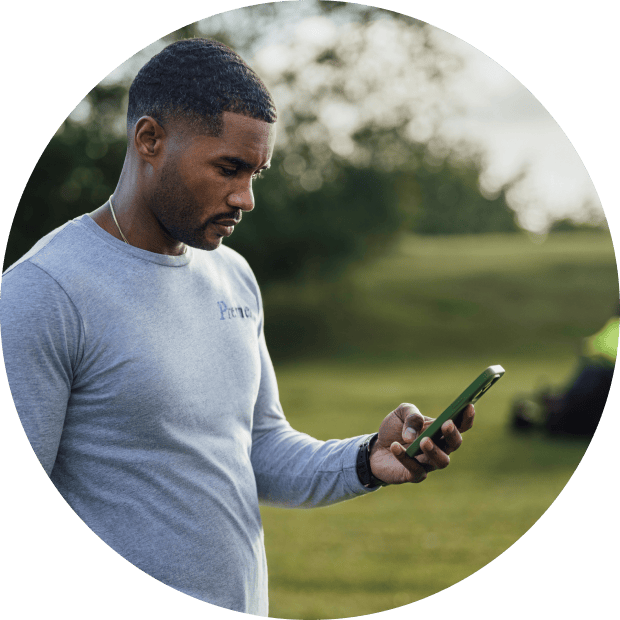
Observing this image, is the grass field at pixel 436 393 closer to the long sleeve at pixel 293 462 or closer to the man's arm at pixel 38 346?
the long sleeve at pixel 293 462

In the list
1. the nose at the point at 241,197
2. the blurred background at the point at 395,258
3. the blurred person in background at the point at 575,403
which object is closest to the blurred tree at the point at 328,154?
the blurred background at the point at 395,258

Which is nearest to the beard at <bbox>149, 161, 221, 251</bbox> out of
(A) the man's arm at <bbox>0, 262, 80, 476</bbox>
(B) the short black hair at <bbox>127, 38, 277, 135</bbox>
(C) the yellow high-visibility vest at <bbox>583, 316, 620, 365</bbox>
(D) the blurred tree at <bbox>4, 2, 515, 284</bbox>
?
(B) the short black hair at <bbox>127, 38, 277, 135</bbox>

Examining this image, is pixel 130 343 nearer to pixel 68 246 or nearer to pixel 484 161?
pixel 68 246

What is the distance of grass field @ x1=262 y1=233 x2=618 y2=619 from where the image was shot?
3.64m

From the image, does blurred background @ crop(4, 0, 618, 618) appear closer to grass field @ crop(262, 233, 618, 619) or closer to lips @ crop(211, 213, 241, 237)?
grass field @ crop(262, 233, 618, 619)

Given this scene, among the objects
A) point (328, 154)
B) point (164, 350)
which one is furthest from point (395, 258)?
point (164, 350)

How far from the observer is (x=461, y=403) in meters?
1.14

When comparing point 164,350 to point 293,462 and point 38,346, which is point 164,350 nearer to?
point 38,346

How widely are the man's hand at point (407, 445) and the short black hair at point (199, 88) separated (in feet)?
2.09

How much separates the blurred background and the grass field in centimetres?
2

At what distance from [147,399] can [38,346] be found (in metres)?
0.20

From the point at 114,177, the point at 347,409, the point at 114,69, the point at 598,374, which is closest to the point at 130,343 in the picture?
the point at 114,69

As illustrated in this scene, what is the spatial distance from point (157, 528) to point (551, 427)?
4.31 metres

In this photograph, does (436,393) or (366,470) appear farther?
(436,393)
